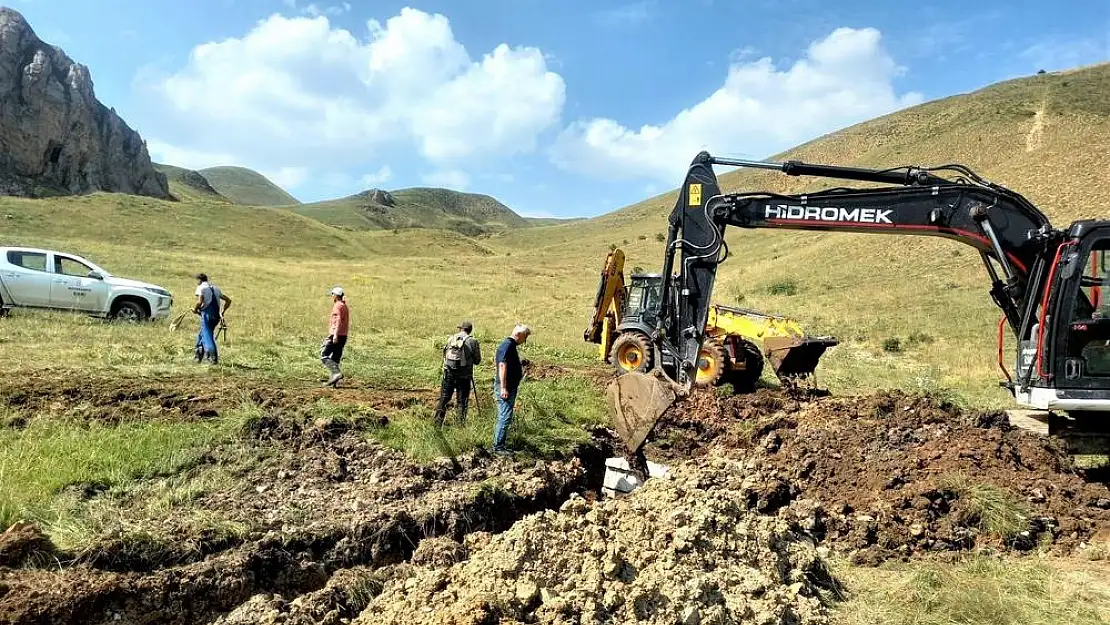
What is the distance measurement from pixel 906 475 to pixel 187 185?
5049 inches

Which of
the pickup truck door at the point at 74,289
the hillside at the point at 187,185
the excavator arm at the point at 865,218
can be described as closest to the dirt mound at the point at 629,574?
the excavator arm at the point at 865,218

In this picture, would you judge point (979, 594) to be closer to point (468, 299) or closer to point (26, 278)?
point (26, 278)

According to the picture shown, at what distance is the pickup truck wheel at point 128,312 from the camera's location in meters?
14.3

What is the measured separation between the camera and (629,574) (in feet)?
15.4

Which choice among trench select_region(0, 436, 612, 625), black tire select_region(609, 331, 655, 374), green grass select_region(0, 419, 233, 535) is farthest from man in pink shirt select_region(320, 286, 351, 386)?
black tire select_region(609, 331, 655, 374)

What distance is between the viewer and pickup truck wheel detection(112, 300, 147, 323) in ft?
47.0

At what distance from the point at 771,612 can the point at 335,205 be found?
476ft

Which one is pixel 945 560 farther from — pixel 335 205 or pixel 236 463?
pixel 335 205

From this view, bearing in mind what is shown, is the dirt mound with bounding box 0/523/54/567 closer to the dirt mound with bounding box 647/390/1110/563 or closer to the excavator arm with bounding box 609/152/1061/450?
the excavator arm with bounding box 609/152/1061/450

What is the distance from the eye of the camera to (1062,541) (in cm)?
593

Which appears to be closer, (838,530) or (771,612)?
(771,612)

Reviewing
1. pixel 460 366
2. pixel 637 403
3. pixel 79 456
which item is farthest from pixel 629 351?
pixel 79 456

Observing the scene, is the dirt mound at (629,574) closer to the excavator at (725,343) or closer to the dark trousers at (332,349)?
the dark trousers at (332,349)

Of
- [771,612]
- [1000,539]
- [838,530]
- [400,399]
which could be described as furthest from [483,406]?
[1000,539]
